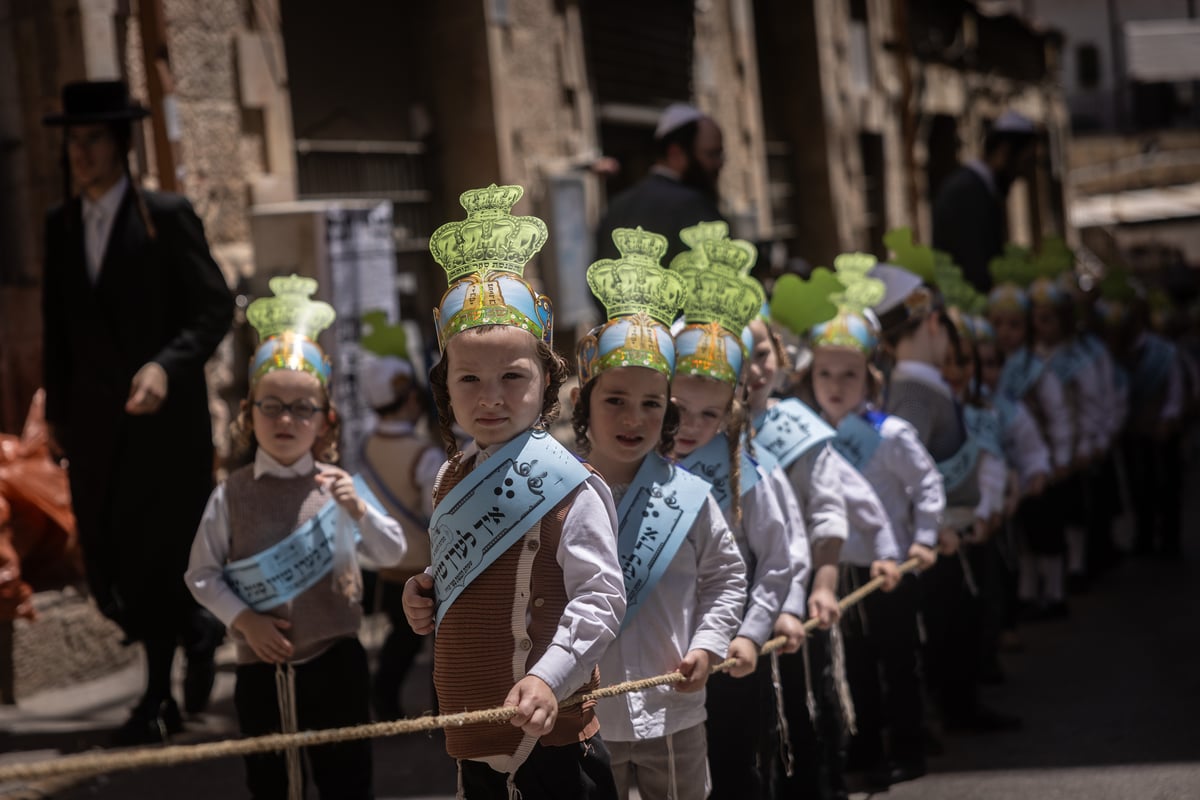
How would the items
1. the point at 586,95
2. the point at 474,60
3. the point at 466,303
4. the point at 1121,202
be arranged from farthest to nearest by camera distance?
the point at 1121,202, the point at 586,95, the point at 474,60, the point at 466,303

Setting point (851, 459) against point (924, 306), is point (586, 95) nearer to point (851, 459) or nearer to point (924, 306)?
point (924, 306)

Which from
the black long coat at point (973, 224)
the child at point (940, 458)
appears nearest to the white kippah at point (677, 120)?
the child at point (940, 458)

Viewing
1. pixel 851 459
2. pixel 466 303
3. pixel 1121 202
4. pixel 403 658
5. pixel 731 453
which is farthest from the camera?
pixel 1121 202

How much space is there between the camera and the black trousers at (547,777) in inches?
135

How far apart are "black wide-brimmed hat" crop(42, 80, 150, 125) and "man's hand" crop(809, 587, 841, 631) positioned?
316 centimetres

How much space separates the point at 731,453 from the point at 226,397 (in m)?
4.49

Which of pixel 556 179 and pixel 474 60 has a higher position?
Result: pixel 474 60

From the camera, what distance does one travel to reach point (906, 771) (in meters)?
5.84

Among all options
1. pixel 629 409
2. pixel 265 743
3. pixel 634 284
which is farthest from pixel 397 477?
pixel 265 743

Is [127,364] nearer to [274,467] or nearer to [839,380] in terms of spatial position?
[274,467]

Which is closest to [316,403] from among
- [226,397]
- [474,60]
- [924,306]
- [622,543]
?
[622,543]

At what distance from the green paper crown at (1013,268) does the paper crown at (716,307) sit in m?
5.09

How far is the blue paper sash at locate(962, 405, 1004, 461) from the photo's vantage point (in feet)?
24.1

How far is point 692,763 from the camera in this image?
4070 millimetres
